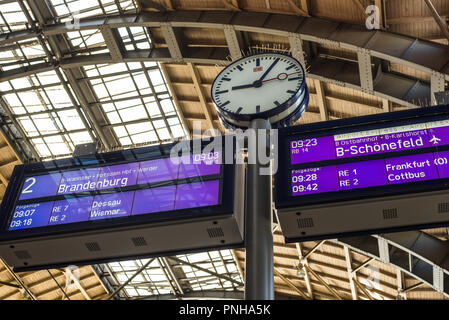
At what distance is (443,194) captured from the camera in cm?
566

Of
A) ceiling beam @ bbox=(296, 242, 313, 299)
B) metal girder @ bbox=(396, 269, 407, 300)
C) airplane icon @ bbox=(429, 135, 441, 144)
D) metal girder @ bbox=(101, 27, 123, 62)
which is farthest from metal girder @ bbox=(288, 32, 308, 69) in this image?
metal girder @ bbox=(396, 269, 407, 300)

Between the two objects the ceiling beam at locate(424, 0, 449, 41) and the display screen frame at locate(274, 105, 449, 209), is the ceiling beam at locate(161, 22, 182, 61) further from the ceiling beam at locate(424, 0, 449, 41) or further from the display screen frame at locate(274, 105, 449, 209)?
the display screen frame at locate(274, 105, 449, 209)

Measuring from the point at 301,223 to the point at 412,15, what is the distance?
9061mm

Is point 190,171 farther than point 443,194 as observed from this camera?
Yes

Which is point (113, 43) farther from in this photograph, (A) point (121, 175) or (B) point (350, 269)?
(B) point (350, 269)

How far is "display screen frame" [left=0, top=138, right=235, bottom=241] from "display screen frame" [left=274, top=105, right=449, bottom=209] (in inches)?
24.2

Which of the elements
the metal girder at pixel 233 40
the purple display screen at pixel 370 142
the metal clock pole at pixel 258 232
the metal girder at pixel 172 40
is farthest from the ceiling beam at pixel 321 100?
the metal clock pole at pixel 258 232

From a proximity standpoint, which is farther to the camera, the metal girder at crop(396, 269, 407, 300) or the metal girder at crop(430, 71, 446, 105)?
the metal girder at crop(396, 269, 407, 300)

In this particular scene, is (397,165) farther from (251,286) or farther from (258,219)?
(251,286)

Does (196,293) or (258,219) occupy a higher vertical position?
(196,293)

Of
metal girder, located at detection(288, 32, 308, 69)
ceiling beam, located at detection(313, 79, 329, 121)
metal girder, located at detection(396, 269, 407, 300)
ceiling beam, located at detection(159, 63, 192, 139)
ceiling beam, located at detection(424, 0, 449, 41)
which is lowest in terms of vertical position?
ceiling beam, located at detection(424, 0, 449, 41)

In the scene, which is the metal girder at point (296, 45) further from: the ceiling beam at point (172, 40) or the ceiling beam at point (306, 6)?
the ceiling beam at point (172, 40)

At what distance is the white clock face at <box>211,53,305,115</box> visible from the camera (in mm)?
7152
